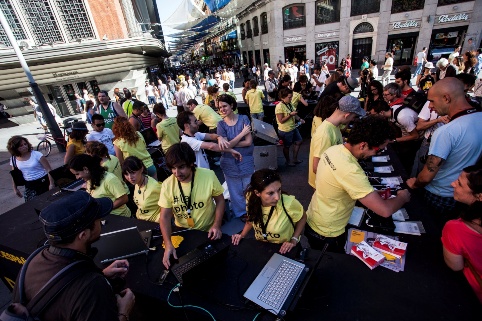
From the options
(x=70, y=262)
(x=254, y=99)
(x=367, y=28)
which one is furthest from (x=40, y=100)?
(x=367, y=28)

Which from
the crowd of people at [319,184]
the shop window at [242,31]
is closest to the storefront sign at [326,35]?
the shop window at [242,31]

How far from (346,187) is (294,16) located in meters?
24.9

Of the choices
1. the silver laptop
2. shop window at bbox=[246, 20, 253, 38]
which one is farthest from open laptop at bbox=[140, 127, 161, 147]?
shop window at bbox=[246, 20, 253, 38]

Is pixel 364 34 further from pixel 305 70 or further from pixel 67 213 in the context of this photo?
pixel 67 213

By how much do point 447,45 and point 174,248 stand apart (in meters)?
26.7

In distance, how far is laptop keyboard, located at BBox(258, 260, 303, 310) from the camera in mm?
1638

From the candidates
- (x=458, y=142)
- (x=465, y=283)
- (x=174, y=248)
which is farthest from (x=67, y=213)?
(x=458, y=142)

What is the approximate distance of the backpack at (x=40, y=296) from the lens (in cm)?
125

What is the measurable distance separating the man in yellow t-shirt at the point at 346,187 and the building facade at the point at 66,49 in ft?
57.4

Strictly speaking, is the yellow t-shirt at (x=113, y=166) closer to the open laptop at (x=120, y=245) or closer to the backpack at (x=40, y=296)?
the open laptop at (x=120, y=245)

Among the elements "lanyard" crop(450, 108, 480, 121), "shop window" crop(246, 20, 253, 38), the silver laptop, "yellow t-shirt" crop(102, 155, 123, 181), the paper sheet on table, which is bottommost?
the paper sheet on table

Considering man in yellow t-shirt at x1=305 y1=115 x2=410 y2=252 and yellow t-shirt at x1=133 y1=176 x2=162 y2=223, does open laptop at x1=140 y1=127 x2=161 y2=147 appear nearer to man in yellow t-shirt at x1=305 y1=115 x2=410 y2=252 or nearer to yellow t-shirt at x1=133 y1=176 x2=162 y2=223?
yellow t-shirt at x1=133 y1=176 x2=162 y2=223

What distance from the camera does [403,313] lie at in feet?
5.05

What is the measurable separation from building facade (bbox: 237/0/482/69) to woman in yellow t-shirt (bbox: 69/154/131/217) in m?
21.4
